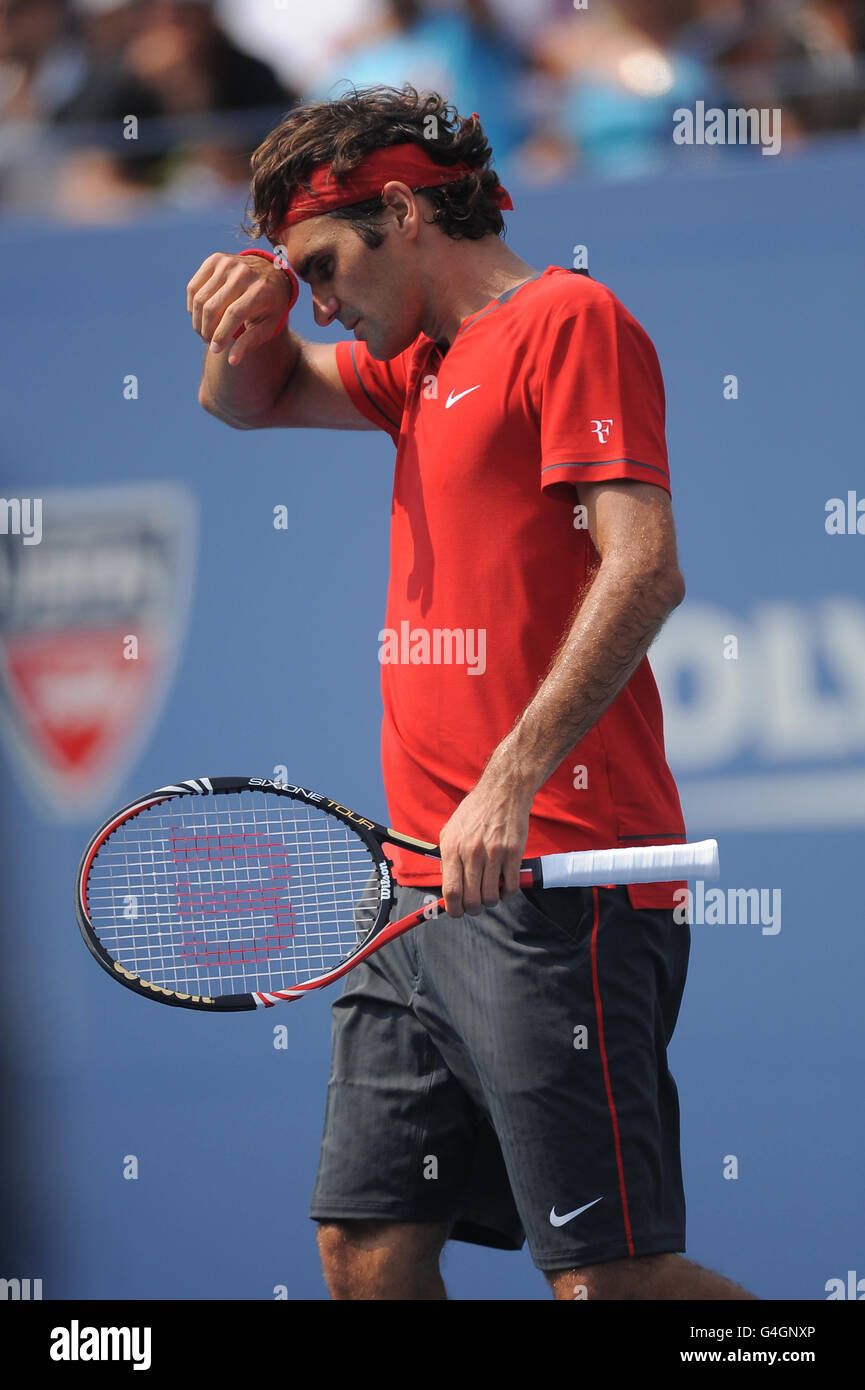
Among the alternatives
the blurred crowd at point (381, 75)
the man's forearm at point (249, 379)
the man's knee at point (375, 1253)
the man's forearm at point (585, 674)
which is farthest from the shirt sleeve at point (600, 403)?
the blurred crowd at point (381, 75)

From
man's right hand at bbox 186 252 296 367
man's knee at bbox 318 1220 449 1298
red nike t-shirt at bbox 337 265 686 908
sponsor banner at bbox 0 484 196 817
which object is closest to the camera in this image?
red nike t-shirt at bbox 337 265 686 908

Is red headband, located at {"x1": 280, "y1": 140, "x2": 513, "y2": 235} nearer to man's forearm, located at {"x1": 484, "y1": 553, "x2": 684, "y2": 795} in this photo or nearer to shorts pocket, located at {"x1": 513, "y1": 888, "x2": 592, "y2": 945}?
man's forearm, located at {"x1": 484, "y1": 553, "x2": 684, "y2": 795}

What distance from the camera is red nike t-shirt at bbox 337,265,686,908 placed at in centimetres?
→ 189

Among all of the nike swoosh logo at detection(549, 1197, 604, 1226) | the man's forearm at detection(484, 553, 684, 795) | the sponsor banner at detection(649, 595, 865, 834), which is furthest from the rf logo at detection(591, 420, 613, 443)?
the sponsor banner at detection(649, 595, 865, 834)

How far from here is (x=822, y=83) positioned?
11.1 ft

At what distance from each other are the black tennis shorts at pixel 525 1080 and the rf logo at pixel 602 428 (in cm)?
52

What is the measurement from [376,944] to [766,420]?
1727mm

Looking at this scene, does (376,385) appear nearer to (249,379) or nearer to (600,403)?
(249,379)

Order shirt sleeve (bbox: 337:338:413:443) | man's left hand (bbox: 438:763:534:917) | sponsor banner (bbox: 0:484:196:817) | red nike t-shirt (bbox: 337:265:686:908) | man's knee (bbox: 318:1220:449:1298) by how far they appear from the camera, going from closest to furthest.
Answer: man's left hand (bbox: 438:763:534:917) → red nike t-shirt (bbox: 337:265:686:908) → man's knee (bbox: 318:1220:449:1298) → shirt sleeve (bbox: 337:338:413:443) → sponsor banner (bbox: 0:484:196:817)

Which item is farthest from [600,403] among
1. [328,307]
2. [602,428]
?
[328,307]

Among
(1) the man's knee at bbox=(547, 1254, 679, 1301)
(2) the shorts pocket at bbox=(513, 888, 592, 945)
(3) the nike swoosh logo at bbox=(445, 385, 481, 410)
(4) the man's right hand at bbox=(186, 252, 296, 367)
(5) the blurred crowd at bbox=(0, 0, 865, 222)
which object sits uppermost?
→ (5) the blurred crowd at bbox=(0, 0, 865, 222)

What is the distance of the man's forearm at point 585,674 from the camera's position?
70.6 inches

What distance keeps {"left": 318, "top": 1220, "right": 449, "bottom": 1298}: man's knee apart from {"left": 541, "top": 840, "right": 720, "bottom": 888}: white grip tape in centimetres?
50

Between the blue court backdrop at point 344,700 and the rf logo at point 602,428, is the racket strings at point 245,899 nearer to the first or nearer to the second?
the blue court backdrop at point 344,700
